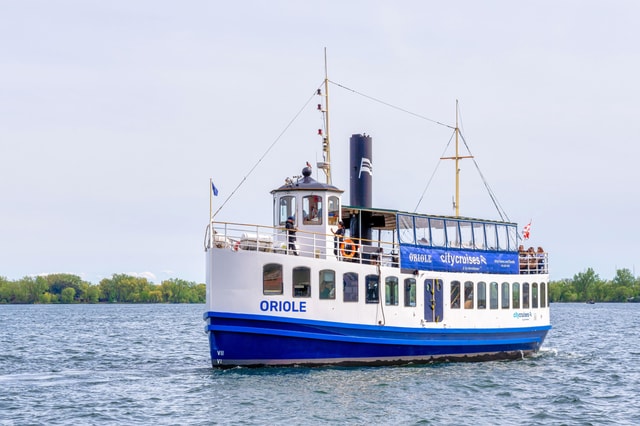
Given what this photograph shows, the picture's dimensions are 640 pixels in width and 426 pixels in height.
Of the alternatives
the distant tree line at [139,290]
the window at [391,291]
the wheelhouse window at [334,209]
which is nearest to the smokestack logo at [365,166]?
the wheelhouse window at [334,209]

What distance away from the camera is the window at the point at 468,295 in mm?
32809

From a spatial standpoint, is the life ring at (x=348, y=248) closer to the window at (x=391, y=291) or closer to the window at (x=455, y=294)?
the window at (x=391, y=291)

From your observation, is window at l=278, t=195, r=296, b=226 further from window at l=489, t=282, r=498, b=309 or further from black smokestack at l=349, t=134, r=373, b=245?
window at l=489, t=282, r=498, b=309

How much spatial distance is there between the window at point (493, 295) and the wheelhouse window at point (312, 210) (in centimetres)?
740

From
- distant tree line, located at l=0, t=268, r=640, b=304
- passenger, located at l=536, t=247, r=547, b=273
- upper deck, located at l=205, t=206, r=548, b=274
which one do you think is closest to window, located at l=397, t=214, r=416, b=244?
upper deck, located at l=205, t=206, r=548, b=274

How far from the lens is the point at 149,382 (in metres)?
27.9

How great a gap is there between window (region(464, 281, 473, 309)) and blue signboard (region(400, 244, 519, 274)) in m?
0.55

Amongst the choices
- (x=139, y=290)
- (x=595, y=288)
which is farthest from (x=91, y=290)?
(x=595, y=288)

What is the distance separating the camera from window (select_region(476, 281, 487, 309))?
33.3 metres

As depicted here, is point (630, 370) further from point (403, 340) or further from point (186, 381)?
point (186, 381)

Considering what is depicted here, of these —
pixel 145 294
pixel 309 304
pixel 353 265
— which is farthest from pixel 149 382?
pixel 145 294

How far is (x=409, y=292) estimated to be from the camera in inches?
1219

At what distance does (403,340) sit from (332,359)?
2913 mm

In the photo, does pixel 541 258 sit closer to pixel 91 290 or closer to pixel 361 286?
pixel 361 286
